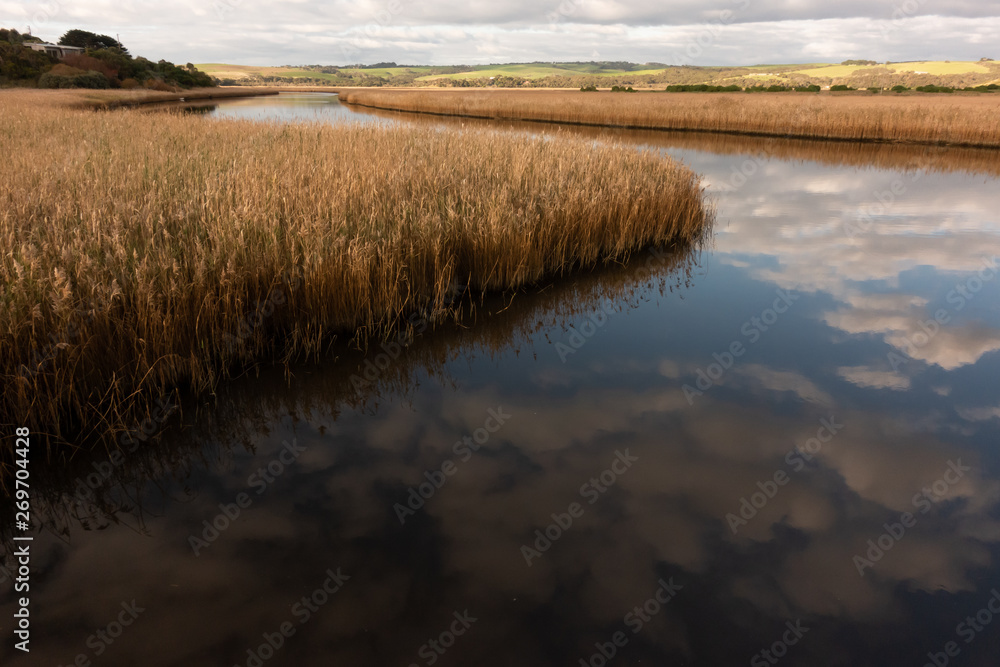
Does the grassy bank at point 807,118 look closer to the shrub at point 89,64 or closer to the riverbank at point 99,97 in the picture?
the riverbank at point 99,97

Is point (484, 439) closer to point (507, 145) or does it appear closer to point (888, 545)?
point (888, 545)

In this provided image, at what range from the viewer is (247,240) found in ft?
16.3

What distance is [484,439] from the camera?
385 centimetres

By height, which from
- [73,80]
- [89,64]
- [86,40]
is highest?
[86,40]

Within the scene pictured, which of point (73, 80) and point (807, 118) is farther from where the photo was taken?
point (73, 80)

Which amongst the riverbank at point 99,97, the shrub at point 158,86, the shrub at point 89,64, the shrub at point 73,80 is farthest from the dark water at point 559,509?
the shrub at point 158,86

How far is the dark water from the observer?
2.41m

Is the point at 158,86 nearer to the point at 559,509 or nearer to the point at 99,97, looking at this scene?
the point at 99,97

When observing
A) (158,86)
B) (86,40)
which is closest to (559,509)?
(158,86)

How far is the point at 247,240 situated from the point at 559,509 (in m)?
3.80

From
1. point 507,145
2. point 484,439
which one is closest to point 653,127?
point 507,145

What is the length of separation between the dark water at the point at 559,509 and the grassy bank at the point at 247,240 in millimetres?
465

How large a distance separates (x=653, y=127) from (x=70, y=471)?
27.1m

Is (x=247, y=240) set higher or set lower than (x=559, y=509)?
higher
